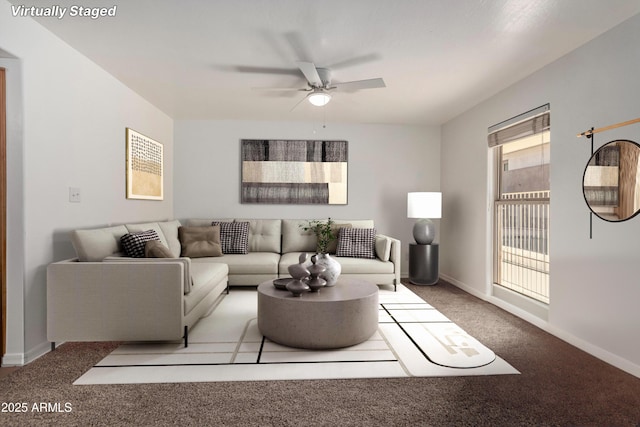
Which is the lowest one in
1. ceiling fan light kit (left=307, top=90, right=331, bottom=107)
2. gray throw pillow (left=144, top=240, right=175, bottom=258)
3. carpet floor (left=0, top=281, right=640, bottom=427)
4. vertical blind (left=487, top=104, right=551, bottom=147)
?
carpet floor (left=0, top=281, right=640, bottom=427)

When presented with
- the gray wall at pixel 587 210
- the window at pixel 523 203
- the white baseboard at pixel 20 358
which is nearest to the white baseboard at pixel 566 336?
the gray wall at pixel 587 210

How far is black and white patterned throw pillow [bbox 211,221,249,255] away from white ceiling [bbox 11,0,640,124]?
1.67 metres

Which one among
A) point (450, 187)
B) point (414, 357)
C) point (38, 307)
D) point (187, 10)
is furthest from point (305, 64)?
point (450, 187)

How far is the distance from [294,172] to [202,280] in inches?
104

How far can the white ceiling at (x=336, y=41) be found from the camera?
2.31m

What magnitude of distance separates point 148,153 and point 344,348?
3.29m

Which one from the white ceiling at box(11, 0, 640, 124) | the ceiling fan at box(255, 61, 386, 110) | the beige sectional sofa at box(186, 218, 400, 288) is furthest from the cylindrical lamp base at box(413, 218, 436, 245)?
the ceiling fan at box(255, 61, 386, 110)

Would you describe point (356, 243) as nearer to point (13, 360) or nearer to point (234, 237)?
Answer: point (234, 237)

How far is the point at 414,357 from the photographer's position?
250 cm

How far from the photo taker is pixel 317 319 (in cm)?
255

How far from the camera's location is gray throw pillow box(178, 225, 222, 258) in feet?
14.3

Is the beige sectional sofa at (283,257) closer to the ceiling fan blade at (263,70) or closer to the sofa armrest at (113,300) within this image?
the sofa armrest at (113,300)

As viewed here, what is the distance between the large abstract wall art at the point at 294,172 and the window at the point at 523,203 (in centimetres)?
218

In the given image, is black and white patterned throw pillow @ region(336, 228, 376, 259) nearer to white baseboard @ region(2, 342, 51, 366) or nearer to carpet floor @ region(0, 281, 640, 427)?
carpet floor @ region(0, 281, 640, 427)
